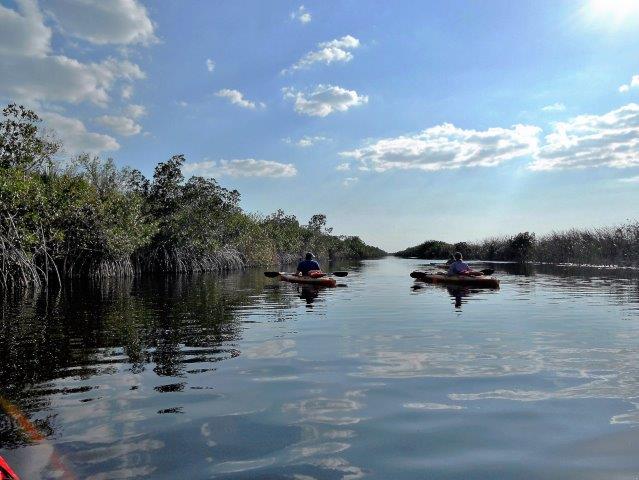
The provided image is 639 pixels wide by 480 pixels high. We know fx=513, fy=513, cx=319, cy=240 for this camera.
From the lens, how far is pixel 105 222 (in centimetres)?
3016

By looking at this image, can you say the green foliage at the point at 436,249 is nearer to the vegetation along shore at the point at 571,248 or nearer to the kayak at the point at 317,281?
the vegetation along shore at the point at 571,248

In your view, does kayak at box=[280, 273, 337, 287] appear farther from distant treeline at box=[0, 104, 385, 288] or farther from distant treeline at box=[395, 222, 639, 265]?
distant treeline at box=[395, 222, 639, 265]

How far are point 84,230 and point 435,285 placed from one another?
1996 centimetres

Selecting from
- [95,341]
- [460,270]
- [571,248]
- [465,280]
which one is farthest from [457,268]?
[571,248]

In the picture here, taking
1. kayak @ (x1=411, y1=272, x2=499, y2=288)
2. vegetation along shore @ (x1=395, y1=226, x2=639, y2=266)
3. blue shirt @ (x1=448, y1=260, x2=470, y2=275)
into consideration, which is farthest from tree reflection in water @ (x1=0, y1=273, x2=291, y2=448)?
vegetation along shore @ (x1=395, y1=226, x2=639, y2=266)

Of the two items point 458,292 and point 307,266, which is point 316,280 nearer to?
point 307,266

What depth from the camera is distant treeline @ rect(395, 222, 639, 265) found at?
4372cm

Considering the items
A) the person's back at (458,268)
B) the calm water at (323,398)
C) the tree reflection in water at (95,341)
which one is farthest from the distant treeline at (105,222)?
the person's back at (458,268)

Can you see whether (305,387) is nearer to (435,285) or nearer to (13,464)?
(13,464)

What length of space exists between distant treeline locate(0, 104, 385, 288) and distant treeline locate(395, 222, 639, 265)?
A: 3144 centimetres

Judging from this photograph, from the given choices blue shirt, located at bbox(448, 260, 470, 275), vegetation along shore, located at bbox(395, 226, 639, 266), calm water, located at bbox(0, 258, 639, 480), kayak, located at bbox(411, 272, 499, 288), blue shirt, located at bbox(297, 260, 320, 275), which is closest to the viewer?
calm water, located at bbox(0, 258, 639, 480)

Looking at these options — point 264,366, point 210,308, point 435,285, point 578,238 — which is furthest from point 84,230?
point 578,238

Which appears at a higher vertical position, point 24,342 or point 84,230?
point 84,230

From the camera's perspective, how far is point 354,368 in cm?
725
